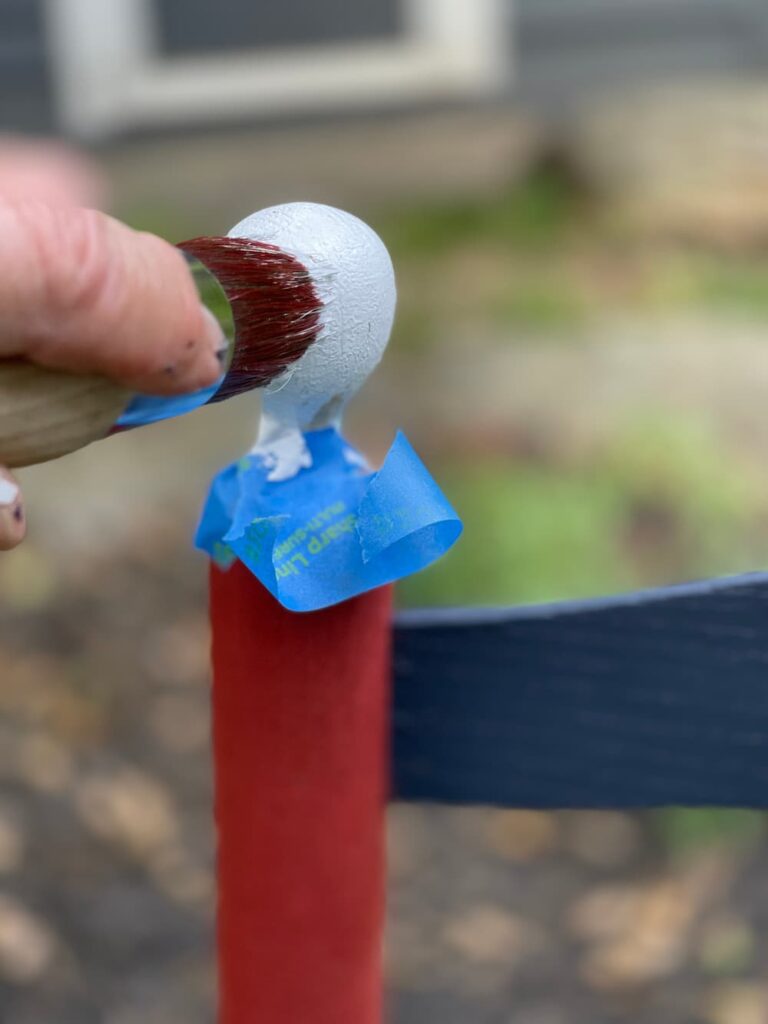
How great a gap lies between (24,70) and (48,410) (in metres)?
3.77

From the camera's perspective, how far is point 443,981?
169cm

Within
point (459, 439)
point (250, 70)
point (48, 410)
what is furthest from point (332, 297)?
point (250, 70)

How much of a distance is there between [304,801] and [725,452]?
197cm

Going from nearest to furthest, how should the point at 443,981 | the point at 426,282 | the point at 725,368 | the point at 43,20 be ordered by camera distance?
the point at 443,981 → the point at 725,368 → the point at 426,282 → the point at 43,20

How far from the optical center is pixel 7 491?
1.62ft

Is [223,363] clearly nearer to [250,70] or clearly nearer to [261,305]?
[261,305]

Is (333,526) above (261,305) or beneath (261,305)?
beneath

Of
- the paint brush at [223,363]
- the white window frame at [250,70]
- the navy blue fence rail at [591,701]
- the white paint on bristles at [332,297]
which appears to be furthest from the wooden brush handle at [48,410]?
the white window frame at [250,70]

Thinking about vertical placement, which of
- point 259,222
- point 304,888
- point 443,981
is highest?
point 259,222

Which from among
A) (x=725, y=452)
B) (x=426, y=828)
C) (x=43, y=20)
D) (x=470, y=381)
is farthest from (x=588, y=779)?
(x=43, y=20)

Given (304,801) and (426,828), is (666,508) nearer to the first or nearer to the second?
(426,828)

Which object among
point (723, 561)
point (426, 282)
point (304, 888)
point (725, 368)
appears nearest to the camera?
point (304, 888)

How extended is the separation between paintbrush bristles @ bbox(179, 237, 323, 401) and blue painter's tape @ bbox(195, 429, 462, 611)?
73 mm

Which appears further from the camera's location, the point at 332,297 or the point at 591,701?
the point at 591,701
